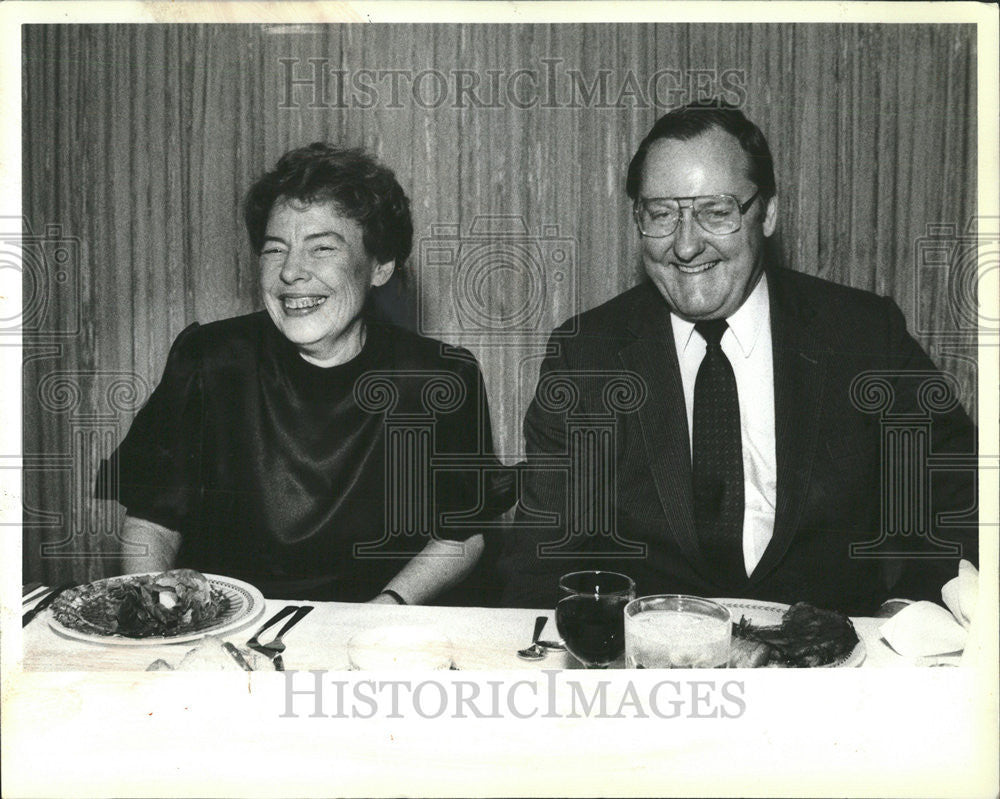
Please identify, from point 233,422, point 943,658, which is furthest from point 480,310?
point 943,658

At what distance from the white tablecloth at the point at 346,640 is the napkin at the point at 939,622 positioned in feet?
0.06

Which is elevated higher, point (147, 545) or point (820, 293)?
point (820, 293)

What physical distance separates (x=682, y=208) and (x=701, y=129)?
0.13 meters

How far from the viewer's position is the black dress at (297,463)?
5.31 ft

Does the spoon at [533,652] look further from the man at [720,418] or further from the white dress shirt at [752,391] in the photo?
the white dress shirt at [752,391]

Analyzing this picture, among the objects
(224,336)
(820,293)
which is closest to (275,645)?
(224,336)

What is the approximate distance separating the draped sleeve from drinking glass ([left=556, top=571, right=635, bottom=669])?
→ 0.61 metres

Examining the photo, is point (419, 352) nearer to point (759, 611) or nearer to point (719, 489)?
point (719, 489)

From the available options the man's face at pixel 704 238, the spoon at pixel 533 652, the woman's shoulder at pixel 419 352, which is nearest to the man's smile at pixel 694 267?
the man's face at pixel 704 238

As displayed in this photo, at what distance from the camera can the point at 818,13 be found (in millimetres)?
1617

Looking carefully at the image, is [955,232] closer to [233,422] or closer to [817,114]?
[817,114]

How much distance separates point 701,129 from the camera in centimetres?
161

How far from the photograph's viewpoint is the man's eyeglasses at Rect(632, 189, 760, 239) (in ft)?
5.27

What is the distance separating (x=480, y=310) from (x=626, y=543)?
0.43m
